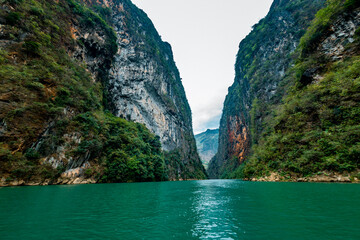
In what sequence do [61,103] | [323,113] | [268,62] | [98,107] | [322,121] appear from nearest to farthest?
A: [322,121] → [323,113] → [61,103] → [98,107] → [268,62]

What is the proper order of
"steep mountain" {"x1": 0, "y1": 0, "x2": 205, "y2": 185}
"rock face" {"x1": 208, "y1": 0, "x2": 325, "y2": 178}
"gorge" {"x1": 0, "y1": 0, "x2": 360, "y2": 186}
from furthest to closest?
"rock face" {"x1": 208, "y1": 0, "x2": 325, "y2": 178} → "steep mountain" {"x1": 0, "y1": 0, "x2": 205, "y2": 185} → "gorge" {"x1": 0, "y1": 0, "x2": 360, "y2": 186}

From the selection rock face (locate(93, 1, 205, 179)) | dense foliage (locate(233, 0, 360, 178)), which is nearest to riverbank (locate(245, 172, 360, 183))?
dense foliage (locate(233, 0, 360, 178))

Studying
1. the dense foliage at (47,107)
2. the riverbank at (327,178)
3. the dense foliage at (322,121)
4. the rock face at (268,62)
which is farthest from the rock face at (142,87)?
the riverbank at (327,178)

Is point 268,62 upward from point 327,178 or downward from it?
upward

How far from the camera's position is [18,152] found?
16375 millimetres

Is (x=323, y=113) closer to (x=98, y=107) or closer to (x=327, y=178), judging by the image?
(x=327, y=178)

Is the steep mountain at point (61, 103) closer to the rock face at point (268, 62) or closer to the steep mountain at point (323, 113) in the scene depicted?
the steep mountain at point (323, 113)

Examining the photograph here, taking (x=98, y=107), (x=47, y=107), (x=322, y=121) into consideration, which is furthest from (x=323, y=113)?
(x=98, y=107)

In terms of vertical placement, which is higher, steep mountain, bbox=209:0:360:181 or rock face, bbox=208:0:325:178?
rock face, bbox=208:0:325:178

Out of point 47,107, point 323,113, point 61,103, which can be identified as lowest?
point 47,107

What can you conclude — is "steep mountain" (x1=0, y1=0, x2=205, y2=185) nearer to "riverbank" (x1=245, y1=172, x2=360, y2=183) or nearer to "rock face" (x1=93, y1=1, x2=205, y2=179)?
"rock face" (x1=93, y1=1, x2=205, y2=179)

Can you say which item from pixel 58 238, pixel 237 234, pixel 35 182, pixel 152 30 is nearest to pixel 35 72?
pixel 35 182

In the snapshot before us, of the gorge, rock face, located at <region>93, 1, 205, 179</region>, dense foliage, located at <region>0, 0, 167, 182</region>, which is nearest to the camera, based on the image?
the gorge

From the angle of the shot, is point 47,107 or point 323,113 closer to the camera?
point 323,113
